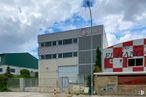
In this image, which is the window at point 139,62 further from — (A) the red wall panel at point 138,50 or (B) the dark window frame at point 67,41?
(B) the dark window frame at point 67,41

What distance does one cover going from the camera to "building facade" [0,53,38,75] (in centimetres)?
8588

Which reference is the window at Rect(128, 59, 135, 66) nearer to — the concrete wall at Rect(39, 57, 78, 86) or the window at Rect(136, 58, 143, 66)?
the window at Rect(136, 58, 143, 66)

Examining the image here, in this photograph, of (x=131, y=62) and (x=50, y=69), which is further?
(x=50, y=69)

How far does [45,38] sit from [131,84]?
33.0 meters

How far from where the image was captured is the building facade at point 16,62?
282 ft

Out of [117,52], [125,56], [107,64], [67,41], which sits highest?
[67,41]

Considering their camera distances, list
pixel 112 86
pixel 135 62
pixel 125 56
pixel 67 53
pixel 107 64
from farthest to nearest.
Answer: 1. pixel 67 53
2. pixel 107 64
3. pixel 125 56
4. pixel 135 62
5. pixel 112 86

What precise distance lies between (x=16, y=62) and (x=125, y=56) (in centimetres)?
6088

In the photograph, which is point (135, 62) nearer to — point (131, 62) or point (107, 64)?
point (131, 62)

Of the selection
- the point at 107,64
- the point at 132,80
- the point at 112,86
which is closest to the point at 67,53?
the point at 107,64

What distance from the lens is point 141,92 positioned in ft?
102

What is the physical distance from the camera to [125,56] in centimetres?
3797

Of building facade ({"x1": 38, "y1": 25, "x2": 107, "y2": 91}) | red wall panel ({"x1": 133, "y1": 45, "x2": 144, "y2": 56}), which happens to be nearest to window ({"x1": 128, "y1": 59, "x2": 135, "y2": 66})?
red wall panel ({"x1": 133, "y1": 45, "x2": 144, "y2": 56})

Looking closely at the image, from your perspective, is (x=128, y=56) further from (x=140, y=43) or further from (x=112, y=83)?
(x=112, y=83)
